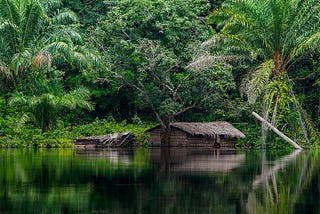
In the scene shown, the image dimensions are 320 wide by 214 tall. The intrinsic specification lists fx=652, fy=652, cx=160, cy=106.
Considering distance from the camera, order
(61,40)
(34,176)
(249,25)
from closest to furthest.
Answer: (34,176), (249,25), (61,40)

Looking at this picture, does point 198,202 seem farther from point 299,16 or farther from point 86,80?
point 86,80

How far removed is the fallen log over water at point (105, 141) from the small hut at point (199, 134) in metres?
1.49

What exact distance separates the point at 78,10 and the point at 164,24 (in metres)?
8.93

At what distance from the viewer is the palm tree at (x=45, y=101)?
94.2ft

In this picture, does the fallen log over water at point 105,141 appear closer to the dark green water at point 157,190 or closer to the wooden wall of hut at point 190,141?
the wooden wall of hut at point 190,141

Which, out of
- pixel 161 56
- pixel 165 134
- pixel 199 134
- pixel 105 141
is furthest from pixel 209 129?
pixel 105 141

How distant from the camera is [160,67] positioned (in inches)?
1260

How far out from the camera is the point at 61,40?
29.8 meters

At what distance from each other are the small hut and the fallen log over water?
1.49 metres

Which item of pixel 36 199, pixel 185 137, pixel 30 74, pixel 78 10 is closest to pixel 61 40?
pixel 30 74

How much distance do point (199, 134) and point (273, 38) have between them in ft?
21.7

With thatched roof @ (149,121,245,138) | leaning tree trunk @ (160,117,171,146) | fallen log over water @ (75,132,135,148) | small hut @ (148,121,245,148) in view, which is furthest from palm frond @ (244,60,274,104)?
fallen log over water @ (75,132,135,148)

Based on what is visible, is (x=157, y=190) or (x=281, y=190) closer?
(x=157, y=190)

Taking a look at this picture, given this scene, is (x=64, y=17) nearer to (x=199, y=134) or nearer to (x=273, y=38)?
(x=199, y=134)
